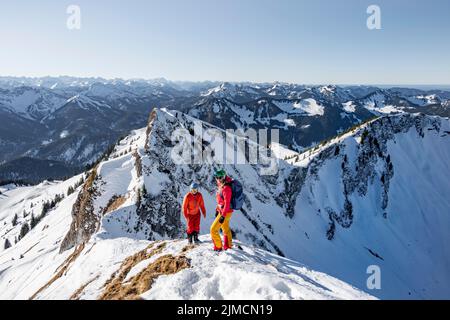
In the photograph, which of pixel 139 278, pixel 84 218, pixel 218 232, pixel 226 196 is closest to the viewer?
pixel 139 278

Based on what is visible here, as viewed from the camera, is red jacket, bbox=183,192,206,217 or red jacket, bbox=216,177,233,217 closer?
red jacket, bbox=216,177,233,217

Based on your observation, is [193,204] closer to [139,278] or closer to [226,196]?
[226,196]

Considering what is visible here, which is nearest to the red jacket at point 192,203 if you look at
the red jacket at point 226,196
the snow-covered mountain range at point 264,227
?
the red jacket at point 226,196

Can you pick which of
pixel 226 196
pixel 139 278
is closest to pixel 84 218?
pixel 139 278

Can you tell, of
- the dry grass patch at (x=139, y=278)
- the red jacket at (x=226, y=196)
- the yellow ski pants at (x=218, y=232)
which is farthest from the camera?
the yellow ski pants at (x=218, y=232)

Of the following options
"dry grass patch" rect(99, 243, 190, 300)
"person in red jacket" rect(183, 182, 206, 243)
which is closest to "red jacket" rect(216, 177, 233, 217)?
"person in red jacket" rect(183, 182, 206, 243)

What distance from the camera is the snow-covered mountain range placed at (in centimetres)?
1492

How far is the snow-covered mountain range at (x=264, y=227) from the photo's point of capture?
49.0 ft

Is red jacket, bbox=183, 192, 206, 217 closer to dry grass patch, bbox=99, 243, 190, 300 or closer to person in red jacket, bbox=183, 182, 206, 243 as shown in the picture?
person in red jacket, bbox=183, 182, 206, 243

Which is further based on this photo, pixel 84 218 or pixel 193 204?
pixel 84 218

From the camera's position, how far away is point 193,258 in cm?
1540

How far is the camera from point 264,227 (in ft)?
215

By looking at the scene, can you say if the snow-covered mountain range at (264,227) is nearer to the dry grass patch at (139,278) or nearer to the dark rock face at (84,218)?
the dry grass patch at (139,278)
